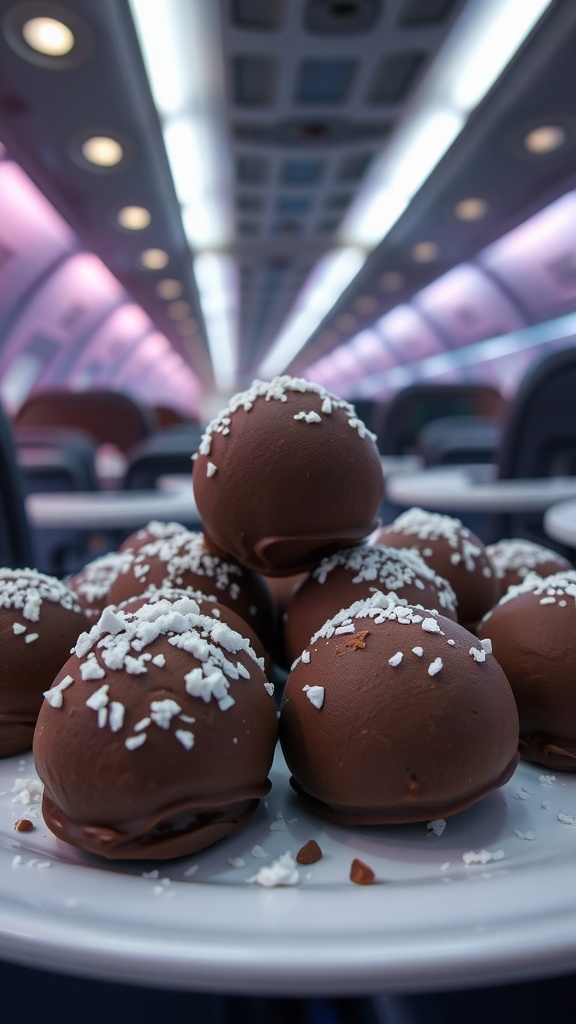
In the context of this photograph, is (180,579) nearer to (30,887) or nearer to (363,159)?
(30,887)

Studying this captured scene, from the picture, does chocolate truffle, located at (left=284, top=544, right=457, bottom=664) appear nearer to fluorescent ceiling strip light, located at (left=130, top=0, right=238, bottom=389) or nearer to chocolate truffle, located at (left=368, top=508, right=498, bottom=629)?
chocolate truffle, located at (left=368, top=508, right=498, bottom=629)

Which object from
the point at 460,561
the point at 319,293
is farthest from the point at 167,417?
the point at 460,561

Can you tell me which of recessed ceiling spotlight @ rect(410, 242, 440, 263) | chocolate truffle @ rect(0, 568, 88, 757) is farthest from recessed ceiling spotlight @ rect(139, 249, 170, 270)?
chocolate truffle @ rect(0, 568, 88, 757)

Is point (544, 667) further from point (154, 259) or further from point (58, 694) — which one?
point (154, 259)

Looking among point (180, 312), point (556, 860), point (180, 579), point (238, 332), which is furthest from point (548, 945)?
point (238, 332)

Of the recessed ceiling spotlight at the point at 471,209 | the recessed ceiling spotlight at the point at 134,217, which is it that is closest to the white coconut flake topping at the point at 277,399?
the recessed ceiling spotlight at the point at 134,217

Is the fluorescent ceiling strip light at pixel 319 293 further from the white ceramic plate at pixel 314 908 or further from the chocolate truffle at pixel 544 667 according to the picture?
the white ceramic plate at pixel 314 908
